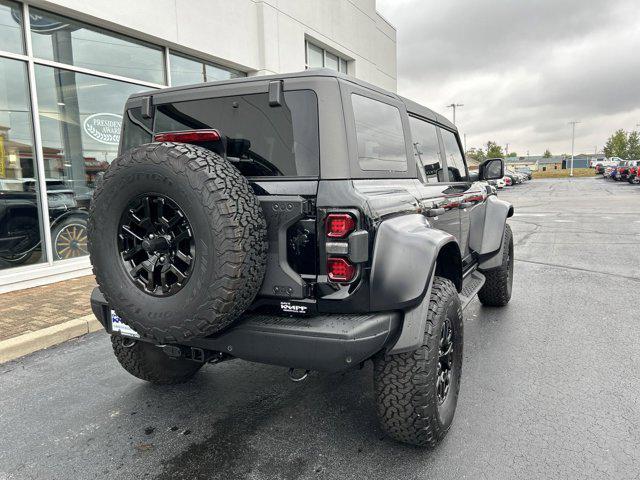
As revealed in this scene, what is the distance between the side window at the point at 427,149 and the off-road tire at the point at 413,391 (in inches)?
48.3

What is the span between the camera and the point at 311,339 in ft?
6.97

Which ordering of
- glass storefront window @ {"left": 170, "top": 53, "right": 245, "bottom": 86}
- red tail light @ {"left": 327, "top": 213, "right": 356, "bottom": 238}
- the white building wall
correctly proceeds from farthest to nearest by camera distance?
1. glass storefront window @ {"left": 170, "top": 53, "right": 245, "bottom": 86}
2. the white building wall
3. red tail light @ {"left": 327, "top": 213, "right": 356, "bottom": 238}

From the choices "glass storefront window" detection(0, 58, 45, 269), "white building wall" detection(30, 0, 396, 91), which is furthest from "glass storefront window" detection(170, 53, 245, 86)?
"glass storefront window" detection(0, 58, 45, 269)

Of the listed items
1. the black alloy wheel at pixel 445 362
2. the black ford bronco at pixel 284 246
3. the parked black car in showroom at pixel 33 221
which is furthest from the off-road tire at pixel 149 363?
the parked black car in showroom at pixel 33 221

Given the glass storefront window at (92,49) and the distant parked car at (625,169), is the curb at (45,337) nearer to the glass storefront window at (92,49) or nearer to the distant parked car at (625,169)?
the glass storefront window at (92,49)

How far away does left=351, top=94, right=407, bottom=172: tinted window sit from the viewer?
8.17ft

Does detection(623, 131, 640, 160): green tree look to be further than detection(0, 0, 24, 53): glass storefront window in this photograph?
Yes

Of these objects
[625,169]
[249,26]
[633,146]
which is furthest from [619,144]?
[249,26]

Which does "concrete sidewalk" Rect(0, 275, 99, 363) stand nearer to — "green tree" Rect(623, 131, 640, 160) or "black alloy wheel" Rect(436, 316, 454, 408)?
"black alloy wheel" Rect(436, 316, 454, 408)

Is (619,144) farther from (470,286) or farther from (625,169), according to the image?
(470,286)

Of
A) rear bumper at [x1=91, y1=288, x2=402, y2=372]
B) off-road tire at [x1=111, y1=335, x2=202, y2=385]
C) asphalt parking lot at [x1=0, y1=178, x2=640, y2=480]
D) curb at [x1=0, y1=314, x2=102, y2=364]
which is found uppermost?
rear bumper at [x1=91, y1=288, x2=402, y2=372]

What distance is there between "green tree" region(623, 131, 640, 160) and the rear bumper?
8699 centimetres

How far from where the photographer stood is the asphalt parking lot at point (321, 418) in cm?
238

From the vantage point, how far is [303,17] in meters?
11.3
